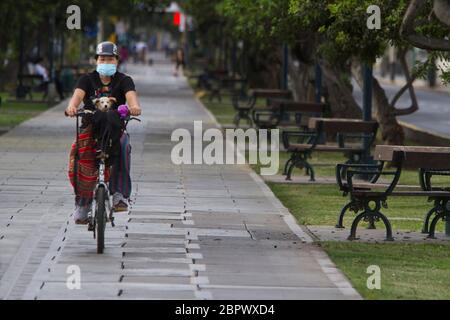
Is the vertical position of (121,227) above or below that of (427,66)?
below

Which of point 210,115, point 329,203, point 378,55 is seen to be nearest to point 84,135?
point 329,203

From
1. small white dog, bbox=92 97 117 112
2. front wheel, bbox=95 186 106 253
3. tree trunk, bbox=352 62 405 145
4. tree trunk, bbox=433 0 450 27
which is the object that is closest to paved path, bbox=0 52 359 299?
front wheel, bbox=95 186 106 253

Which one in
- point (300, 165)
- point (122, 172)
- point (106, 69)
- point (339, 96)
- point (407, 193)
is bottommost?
point (300, 165)

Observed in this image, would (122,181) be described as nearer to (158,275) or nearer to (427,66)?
(158,275)

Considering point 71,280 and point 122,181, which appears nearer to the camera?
point 71,280

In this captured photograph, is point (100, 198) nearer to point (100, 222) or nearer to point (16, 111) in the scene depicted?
point (100, 222)

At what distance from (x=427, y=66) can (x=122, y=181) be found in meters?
8.13

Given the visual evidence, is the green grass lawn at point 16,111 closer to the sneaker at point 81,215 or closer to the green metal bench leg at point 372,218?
the green metal bench leg at point 372,218

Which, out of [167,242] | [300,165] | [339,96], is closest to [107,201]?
[167,242]

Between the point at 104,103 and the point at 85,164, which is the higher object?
the point at 104,103

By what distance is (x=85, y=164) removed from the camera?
13531 mm

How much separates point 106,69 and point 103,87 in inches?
7.4

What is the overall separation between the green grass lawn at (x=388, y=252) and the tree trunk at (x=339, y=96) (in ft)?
26.4
